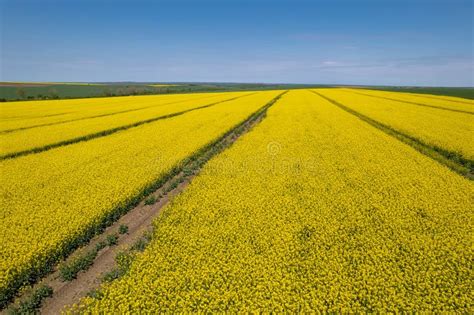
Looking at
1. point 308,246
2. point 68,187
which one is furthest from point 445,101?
point 68,187

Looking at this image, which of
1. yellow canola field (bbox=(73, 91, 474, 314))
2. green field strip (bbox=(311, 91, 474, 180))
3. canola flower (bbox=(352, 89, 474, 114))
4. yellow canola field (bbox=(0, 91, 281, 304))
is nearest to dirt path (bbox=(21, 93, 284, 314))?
yellow canola field (bbox=(0, 91, 281, 304))

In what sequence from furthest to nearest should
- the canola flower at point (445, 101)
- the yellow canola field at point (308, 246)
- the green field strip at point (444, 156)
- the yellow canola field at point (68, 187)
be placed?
the canola flower at point (445, 101) < the green field strip at point (444, 156) < the yellow canola field at point (68, 187) < the yellow canola field at point (308, 246)

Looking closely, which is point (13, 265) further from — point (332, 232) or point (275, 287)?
point (332, 232)

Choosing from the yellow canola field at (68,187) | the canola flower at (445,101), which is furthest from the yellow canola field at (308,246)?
the canola flower at (445,101)

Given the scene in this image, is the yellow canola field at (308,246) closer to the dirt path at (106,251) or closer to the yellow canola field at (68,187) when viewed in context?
the dirt path at (106,251)

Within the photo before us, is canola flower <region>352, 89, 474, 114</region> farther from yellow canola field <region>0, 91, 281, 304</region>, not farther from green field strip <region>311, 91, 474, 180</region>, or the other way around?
yellow canola field <region>0, 91, 281, 304</region>
